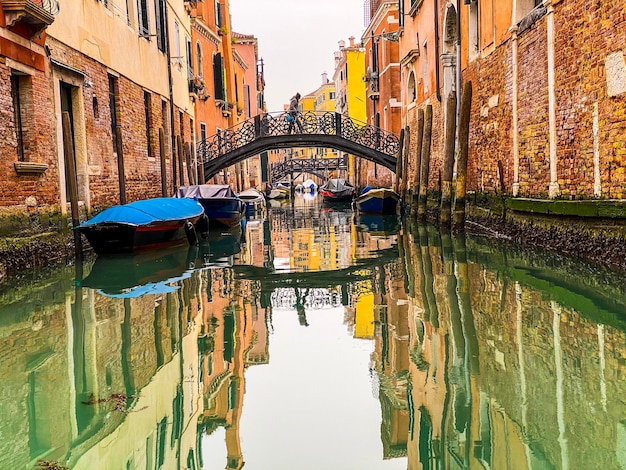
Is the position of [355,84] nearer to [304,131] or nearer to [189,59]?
[304,131]

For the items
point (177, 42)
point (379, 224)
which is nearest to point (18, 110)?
point (379, 224)

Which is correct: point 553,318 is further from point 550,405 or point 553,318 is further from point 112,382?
point 112,382

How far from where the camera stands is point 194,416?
10.6 ft

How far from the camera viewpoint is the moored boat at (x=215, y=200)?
15.0m

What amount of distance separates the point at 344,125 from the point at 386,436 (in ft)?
59.3

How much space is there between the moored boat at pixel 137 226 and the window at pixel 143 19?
3945 mm

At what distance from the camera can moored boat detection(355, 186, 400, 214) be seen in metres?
18.8

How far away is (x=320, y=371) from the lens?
4.05 m

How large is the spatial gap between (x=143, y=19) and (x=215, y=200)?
373 cm

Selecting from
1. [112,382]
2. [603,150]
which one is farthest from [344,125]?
[112,382]

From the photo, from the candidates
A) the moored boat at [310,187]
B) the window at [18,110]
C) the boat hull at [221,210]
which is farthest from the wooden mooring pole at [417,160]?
the moored boat at [310,187]

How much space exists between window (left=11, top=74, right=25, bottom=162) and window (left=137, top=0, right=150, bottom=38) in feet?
18.1

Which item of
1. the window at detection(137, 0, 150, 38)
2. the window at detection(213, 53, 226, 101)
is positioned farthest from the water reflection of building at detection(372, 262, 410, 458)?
the window at detection(213, 53, 226, 101)

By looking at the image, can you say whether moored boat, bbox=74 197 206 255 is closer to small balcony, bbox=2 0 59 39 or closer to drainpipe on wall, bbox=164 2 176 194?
small balcony, bbox=2 0 59 39
